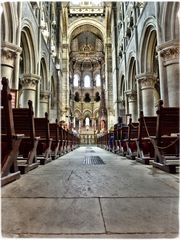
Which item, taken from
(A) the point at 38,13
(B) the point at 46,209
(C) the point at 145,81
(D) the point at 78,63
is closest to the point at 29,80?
(A) the point at 38,13

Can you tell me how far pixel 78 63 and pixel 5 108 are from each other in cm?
3784

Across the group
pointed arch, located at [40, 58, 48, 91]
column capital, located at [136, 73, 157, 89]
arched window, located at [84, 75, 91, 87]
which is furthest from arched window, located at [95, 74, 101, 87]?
column capital, located at [136, 73, 157, 89]

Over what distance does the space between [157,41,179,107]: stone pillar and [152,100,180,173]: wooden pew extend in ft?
9.55

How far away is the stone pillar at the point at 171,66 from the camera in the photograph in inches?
279

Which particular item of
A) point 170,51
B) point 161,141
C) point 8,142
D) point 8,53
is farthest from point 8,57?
point 161,141

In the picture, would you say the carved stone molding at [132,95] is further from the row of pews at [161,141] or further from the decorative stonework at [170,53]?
the row of pews at [161,141]

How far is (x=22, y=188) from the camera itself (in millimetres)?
2094

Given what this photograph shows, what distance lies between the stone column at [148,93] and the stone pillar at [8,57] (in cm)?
634

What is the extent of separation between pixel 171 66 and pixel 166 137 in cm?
446

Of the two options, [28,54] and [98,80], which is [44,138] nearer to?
[28,54]

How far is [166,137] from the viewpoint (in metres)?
3.62

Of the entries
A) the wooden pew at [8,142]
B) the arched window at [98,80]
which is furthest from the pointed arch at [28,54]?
the arched window at [98,80]

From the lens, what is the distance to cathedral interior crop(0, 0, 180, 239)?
4.09 feet

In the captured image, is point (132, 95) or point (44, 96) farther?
point (132, 95)
